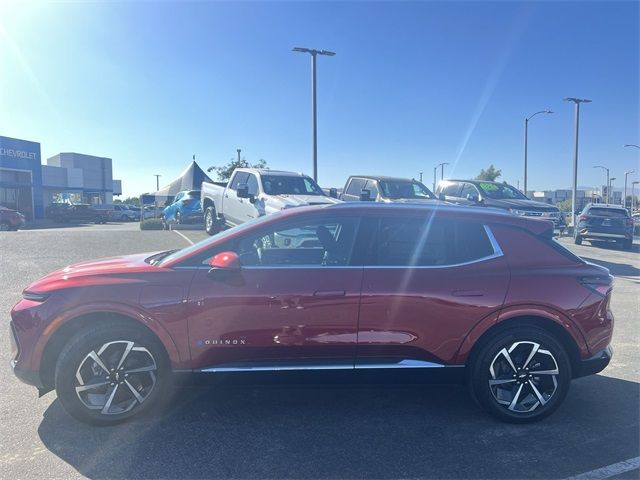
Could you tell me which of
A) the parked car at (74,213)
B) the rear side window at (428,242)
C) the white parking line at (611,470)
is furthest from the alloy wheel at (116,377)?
the parked car at (74,213)

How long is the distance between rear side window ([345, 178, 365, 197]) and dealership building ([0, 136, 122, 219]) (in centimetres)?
3461

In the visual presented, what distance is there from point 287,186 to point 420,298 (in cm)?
853

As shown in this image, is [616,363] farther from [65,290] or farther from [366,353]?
[65,290]

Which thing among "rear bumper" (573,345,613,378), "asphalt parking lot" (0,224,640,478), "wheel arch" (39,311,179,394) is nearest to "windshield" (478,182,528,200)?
"asphalt parking lot" (0,224,640,478)

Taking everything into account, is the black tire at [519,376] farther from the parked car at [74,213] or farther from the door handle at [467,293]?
the parked car at [74,213]

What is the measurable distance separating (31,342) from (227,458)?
1.64 m

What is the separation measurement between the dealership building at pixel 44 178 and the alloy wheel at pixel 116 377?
41951 mm

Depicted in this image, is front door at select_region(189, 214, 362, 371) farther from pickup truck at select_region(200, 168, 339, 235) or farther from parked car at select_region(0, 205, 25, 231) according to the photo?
parked car at select_region(0, 205, 25, 231)

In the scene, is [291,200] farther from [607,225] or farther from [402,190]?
[607,225]

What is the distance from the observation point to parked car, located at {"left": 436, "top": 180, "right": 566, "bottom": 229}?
14.3 m

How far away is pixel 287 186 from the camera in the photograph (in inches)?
463

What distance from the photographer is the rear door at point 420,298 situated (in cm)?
352

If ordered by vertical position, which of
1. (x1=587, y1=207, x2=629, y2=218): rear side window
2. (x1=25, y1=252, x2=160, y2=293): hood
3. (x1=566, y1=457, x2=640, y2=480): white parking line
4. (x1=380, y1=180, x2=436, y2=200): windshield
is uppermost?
Answer: (x1=380, y1=180, x2=436, y2=200): windshield

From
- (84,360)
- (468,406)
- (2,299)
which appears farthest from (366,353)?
(2,299)
